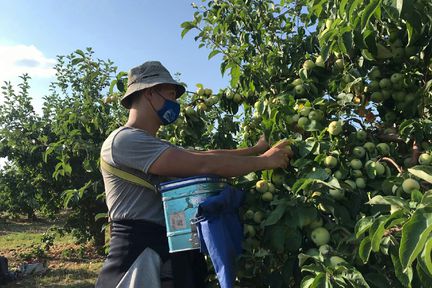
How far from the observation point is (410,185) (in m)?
1.59

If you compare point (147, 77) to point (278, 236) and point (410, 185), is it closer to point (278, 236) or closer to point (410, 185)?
Answer: point (278, 236)

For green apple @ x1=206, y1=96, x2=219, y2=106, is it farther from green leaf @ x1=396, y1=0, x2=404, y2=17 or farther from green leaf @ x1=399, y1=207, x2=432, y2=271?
green leaf @ x1=399, y1=207, x2=432, y2=271

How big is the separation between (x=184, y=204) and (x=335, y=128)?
76cm

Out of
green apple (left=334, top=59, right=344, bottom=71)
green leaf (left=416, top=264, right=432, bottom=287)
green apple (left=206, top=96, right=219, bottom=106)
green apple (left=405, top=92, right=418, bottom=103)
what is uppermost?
green apple (left=206, top=96, right=219, bottom=106)

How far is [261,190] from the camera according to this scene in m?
1.98

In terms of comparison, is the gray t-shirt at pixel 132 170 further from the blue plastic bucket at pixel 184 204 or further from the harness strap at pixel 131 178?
the blue plastic bucket at pixel 184 204

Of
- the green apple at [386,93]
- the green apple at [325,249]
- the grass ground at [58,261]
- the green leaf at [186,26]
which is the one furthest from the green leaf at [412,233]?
the grass ground at [58,261]

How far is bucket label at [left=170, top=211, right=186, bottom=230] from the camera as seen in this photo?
1.79 m

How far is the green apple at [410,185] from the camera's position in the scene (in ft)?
5.23

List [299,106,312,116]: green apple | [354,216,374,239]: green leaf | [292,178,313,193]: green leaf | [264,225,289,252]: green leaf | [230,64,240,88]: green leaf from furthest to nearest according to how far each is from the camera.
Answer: [230,64,240,88]: green leaf → [299,106,312,116]: green apple → [264,225,289,252]: green leaf → [292,178,313,193]: green leaf → [354,216,374,239]: green leaf

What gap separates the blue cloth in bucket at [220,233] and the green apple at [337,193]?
0.42 meters

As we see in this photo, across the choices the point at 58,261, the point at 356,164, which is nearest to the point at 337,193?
the point at 356,164

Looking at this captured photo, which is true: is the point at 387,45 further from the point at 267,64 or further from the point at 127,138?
the point at 127,138

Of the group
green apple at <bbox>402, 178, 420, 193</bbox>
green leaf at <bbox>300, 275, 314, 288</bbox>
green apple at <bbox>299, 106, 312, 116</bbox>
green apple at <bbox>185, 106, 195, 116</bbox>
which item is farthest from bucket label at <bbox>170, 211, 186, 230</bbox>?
green apple at <bbox>185, 106, 195, 116</bbox>
